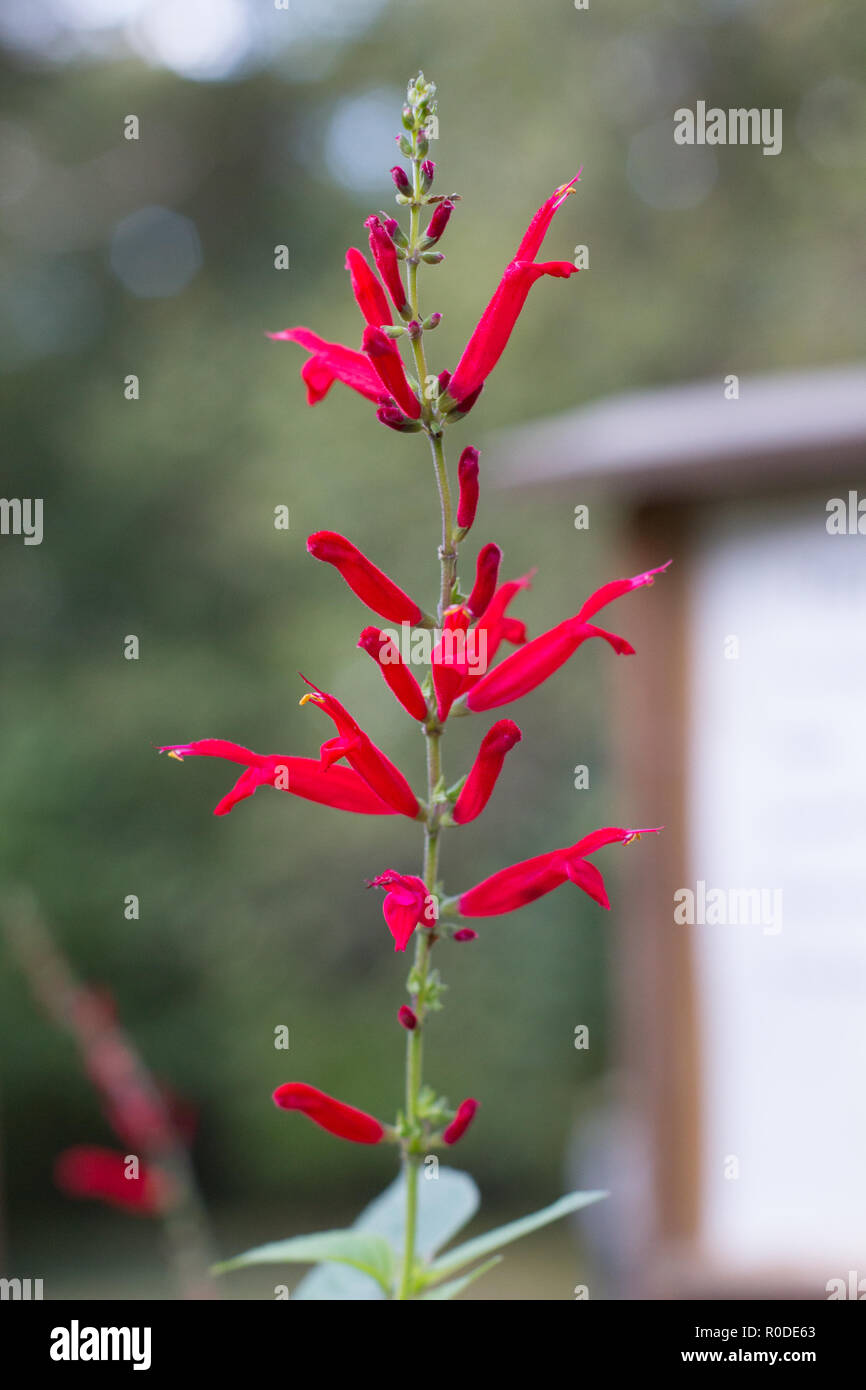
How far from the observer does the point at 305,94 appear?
277 inches

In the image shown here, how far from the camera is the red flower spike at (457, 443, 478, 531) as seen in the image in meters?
0.51

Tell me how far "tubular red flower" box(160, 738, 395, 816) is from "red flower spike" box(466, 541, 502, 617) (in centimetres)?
9

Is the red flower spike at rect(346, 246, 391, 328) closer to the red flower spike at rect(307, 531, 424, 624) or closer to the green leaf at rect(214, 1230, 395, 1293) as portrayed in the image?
the red flower spike at rect(307, 531, 424, 624)

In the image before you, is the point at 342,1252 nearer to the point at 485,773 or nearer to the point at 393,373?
the point at 485,773

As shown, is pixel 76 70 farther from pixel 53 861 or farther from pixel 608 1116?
pixel 608 1116

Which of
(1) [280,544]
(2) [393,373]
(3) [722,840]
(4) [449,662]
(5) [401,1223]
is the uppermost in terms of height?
(1) [280,544]

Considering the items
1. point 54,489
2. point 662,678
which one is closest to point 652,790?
point 662,678


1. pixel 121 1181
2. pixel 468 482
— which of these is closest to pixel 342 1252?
pixel 468 482

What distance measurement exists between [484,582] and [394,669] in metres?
0.05

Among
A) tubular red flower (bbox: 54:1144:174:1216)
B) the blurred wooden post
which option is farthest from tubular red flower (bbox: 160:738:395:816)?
the blurred wooden post

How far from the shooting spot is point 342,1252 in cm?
Answer: 48

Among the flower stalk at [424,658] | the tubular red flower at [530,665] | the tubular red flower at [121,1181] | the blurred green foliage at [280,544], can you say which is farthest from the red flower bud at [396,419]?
the blurred green foliage at [280,544]

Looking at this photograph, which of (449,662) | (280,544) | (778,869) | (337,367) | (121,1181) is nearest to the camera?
(449,662)
